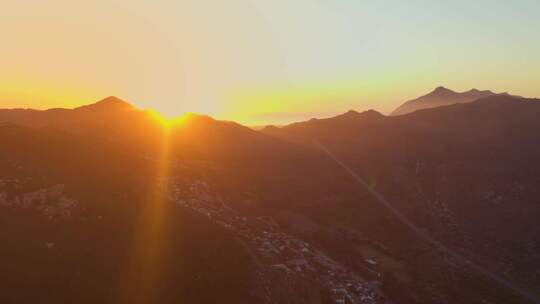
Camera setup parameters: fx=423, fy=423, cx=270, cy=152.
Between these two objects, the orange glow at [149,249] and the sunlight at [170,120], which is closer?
the orange glow at [149,249]

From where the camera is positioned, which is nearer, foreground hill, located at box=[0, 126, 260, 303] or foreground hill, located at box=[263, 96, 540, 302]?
foreground hill, located at box=[0, 126, 260, 303]

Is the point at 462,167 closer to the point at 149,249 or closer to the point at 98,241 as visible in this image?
the point at 149,249

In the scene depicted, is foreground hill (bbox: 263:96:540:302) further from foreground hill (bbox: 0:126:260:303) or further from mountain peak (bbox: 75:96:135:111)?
mountain peak (bbox: 75:96:135:111)

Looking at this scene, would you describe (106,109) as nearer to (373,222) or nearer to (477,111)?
(373,222)

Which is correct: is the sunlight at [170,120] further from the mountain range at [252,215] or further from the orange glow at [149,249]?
the orange glow at [149,249]

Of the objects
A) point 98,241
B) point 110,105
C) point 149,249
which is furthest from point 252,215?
point 110,105

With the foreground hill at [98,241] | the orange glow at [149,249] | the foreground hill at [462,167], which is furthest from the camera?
the foreground hill at [462,167]

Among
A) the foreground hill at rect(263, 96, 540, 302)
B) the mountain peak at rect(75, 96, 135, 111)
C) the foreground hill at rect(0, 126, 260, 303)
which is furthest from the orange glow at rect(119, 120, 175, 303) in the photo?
the mountain peak at rect(75, 96, 135, 111)

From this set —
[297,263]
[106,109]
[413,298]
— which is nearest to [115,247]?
[297,263]

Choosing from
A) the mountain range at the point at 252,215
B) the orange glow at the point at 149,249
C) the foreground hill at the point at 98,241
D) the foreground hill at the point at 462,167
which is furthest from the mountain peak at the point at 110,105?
the orange glow at the point at 149,249

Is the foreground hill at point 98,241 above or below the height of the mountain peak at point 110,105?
below
